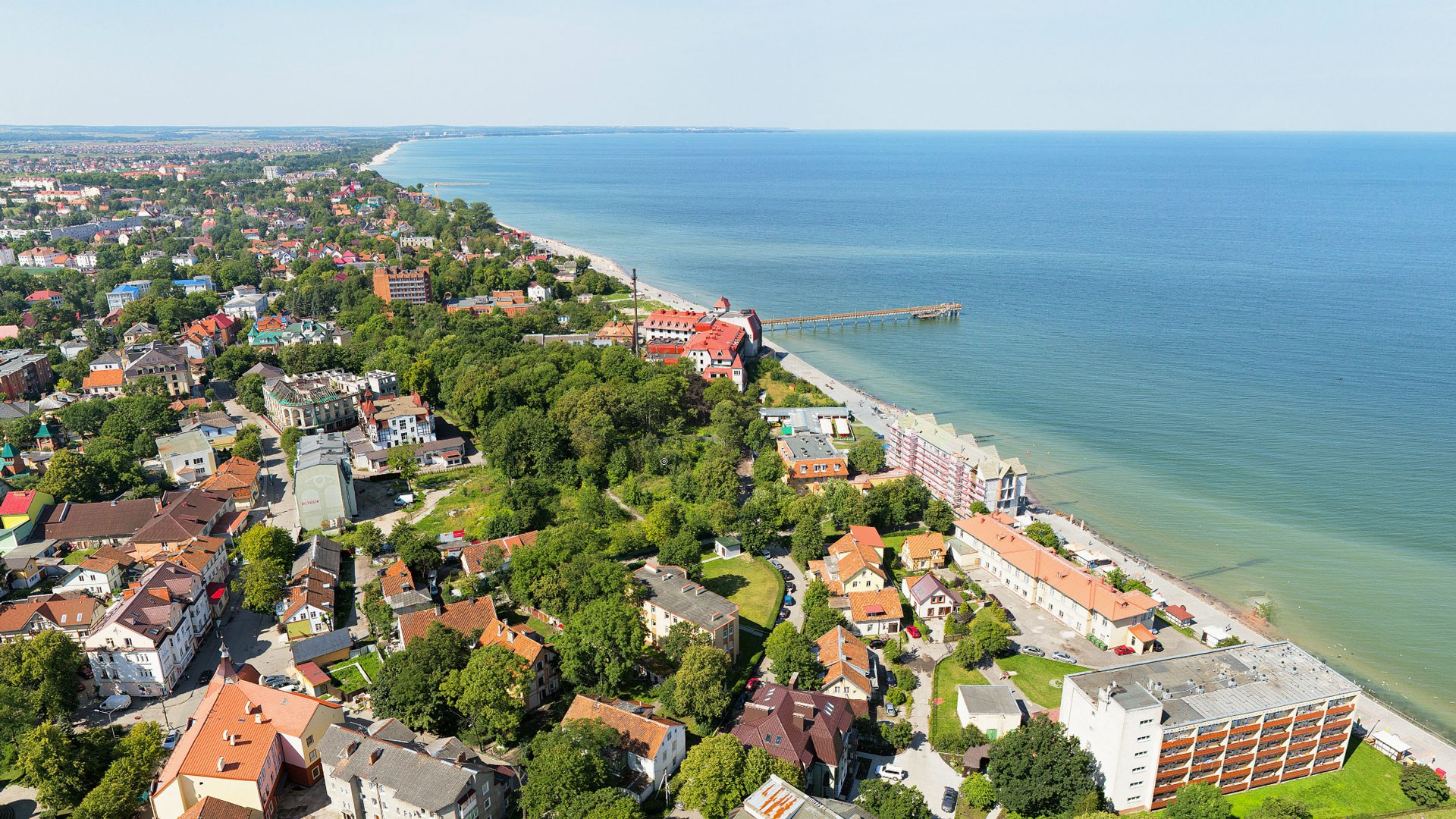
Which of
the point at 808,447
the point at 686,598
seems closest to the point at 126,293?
the point at 808,447

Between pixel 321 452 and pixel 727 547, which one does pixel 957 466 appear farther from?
pixel 321 452

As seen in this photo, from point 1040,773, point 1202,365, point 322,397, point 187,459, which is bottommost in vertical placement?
point 187,459

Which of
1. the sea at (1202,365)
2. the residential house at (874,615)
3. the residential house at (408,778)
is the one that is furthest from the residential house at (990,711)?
the sea at (1202,365)

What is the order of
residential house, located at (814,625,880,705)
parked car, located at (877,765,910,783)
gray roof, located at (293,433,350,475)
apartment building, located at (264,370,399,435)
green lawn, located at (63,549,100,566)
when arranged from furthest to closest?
apartment building, located at (264,370,399,435) < gray roof, located at (293,433,350,475) < green lawn, located at (63,549,100,566) < residential house, located at (814,625,880,705) < parked car, located at (877,765,910,783)

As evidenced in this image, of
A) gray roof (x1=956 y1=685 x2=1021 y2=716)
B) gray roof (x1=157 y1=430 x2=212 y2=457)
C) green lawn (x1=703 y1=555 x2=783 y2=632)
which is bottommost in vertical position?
green lawn (x1=703 y1=555 x2=783 y2=632)

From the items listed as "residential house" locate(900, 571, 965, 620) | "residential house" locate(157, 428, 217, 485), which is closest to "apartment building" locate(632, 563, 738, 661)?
"residential house" locate(900, 571, 965, 620)

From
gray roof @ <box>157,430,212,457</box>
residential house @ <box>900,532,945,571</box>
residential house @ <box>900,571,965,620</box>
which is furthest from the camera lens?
gray roof @ <box>157,430,212,457</box>

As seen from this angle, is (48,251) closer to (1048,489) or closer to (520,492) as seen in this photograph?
(520,492)

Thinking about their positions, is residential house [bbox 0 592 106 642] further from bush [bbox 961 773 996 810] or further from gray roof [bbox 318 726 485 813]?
bush [bbox 961 773 996 810]
